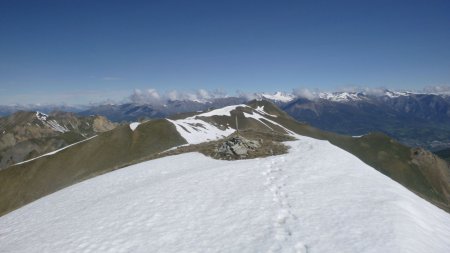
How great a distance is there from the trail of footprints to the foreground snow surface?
4 cm

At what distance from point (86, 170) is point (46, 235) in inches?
3314

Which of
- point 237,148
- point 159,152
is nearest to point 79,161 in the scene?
point 159,152

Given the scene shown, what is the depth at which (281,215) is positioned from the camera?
1582 cm

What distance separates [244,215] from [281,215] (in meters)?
1.81

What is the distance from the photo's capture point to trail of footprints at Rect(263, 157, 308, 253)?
41.3 ft

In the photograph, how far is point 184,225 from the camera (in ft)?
51.9

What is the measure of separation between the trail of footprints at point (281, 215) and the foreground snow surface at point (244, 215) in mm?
43

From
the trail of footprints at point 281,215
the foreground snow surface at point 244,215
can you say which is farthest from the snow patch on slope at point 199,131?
the trail of footprints at point 281,215

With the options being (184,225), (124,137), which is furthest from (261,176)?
(124,137)

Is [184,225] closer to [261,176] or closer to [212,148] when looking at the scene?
[261,176]

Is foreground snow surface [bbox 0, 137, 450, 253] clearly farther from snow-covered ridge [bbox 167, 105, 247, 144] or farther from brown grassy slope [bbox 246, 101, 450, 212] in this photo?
brown grassy slope [bbox 246, 101, 450, 212]

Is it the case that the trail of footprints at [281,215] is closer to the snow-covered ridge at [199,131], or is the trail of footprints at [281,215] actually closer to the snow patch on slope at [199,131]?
the snow-covered ridge at [199,131]

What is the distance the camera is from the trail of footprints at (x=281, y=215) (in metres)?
12.6

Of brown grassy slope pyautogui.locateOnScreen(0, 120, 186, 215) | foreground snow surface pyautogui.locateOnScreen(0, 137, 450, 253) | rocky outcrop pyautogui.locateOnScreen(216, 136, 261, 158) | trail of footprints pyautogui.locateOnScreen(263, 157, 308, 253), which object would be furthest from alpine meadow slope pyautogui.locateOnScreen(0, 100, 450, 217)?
trail of footprints pyautogui.locateOnScreen(263, 157, 308, 253)
